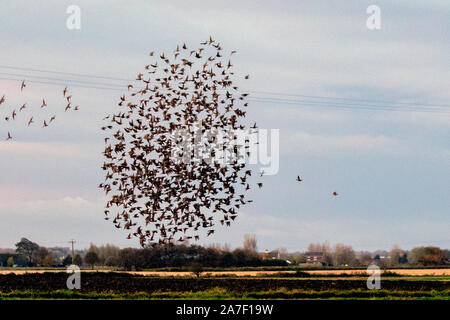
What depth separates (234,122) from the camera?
34.7m

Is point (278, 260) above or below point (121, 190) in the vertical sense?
below

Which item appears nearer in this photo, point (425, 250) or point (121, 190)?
point (121, 190)

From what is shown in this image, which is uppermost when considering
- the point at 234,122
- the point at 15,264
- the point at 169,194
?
the point at 234,122

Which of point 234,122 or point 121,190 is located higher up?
point 234,122

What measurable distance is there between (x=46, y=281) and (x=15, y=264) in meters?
101

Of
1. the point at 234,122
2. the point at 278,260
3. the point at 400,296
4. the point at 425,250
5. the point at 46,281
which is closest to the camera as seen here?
the point at 234,122
